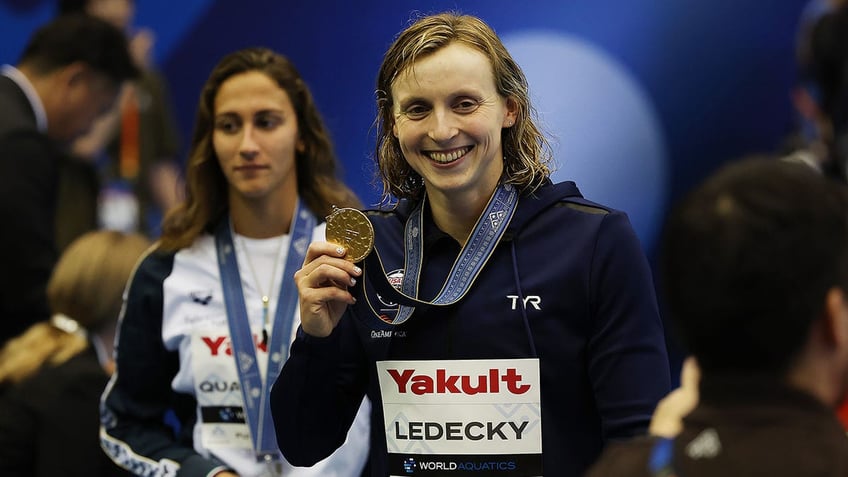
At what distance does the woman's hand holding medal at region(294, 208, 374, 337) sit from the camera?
255cm

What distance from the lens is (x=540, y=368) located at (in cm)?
251

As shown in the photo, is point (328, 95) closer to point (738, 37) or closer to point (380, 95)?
point (738, 37)

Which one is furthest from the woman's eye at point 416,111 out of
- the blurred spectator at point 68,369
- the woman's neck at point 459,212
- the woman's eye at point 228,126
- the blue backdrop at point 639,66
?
the blue backdrop at point 639,66

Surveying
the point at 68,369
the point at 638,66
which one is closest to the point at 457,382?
the point at 68,369

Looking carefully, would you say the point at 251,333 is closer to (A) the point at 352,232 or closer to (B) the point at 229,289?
(B) the point at 229,289

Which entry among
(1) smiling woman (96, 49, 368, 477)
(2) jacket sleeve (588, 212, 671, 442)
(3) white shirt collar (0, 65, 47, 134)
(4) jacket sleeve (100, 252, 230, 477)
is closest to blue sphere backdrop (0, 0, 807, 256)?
(3) white shirt collar (0, 65, 47, 134)

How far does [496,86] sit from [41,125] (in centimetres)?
285

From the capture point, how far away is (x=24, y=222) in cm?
461

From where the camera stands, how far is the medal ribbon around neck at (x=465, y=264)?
2549 mm

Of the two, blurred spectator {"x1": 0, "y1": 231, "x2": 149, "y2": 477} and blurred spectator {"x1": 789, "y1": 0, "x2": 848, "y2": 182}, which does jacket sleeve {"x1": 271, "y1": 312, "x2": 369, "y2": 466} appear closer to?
blurred spectator {"x1": 0, "y1": 231, "x2": 149, "y2": 477}

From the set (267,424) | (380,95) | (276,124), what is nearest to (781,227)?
(380,95)

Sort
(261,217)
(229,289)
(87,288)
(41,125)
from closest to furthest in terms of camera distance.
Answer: (229,289)
(261,217)
(87,288)
(41,125)

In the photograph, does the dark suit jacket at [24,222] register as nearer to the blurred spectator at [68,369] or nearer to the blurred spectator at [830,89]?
the blurred spectator at [68,369]

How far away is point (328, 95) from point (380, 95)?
3520 mm
